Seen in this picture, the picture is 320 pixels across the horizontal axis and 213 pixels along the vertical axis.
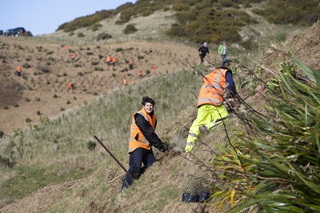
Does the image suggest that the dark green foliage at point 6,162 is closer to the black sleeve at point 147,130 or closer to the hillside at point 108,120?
Result: the hillside at point 108,120

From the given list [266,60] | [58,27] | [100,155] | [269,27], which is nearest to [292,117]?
[266,60]

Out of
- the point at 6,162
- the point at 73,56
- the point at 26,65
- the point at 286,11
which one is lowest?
the point at 286,11

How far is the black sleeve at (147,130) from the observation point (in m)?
8.45

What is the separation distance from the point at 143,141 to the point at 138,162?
1.35 ft

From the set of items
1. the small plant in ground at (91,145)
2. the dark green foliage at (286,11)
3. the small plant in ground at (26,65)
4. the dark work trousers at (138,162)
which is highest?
the small plant in ground at (26,65)

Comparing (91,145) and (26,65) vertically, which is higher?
(26,65)

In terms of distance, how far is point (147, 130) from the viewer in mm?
8461

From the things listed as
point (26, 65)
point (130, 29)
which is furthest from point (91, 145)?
point (130, 29)

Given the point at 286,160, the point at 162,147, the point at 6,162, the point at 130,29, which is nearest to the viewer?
the point at 286,160

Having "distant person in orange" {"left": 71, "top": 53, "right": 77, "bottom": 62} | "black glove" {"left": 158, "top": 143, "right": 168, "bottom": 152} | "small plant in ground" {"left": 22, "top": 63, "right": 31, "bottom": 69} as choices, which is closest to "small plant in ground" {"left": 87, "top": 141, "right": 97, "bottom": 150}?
"black glove" {"left": 158, "top": 143, "right": 168, "bottom": 152}

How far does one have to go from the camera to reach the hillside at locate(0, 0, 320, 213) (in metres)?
6.43

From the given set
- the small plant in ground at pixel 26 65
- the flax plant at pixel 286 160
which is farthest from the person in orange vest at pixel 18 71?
the flax plant at pixel 286 160

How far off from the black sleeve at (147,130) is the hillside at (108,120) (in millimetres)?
357

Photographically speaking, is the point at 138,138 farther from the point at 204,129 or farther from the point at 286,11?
the point at 286,11
